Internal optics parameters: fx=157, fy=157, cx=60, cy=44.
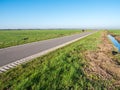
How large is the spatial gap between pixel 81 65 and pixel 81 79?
8.58 feet

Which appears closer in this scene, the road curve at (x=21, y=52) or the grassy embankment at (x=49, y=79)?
the grassy embankment at (x=49, y=79)

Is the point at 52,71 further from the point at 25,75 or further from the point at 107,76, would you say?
the point at 107,76

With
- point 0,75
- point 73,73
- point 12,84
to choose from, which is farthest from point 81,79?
point 0,75

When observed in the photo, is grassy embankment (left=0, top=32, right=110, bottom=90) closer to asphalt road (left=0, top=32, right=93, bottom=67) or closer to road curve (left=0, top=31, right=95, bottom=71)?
road curve (left=0, top=31, right=95, bottom=71)

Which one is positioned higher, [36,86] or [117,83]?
[36,86]

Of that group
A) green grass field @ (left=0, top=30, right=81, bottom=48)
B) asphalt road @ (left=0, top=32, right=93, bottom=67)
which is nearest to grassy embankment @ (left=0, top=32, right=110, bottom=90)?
asphalt road @ (left=0, top=32, right=93, bottom=67)

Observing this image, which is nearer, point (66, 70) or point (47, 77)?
point (47, 77)

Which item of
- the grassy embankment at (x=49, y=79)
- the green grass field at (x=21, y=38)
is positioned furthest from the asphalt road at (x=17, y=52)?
the green grass field at (x=21, y=38)

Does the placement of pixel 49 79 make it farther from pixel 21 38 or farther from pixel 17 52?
pixel 21 38

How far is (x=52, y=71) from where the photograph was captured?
30.5 feet

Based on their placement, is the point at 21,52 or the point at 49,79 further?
the point at 21,52

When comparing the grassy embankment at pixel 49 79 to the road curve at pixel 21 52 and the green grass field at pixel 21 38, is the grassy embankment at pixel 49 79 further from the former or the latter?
the green grass field at pixel 21 38

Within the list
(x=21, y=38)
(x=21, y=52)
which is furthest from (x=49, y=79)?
Answer: (x=21, y=38)

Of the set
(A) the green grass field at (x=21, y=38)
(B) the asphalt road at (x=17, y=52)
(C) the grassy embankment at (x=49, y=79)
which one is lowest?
(A) the green grass field at (x=21, y=38)
